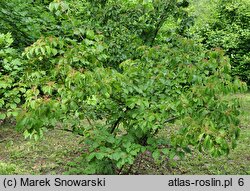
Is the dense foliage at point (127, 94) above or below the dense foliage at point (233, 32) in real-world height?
below

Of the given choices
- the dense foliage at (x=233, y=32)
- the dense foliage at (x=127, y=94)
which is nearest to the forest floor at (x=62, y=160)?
the dense foliage at (x=127, y=94)

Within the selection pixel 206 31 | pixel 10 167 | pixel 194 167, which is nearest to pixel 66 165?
pixel 10 167

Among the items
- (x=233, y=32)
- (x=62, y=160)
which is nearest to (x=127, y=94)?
(x=62, y=160)

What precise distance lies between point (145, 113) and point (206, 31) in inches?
427

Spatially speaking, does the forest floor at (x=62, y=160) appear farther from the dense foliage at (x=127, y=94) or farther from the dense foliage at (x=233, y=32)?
the dense foliage at (x=233, y=32)

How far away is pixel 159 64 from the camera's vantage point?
342cm

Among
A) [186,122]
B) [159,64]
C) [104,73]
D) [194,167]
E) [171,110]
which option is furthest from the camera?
[194,167]

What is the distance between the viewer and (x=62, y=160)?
449 cm

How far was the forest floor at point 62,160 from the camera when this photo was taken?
13.8ft

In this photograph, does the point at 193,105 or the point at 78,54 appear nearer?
the point at 193,105

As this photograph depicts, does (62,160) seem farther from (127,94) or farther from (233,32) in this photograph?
(233,32)

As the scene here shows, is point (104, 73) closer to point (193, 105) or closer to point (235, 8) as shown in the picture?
point (193, 105)

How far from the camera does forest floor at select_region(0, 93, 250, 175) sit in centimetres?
421

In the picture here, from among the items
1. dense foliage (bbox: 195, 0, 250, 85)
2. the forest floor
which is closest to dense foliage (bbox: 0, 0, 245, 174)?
the forest floor
